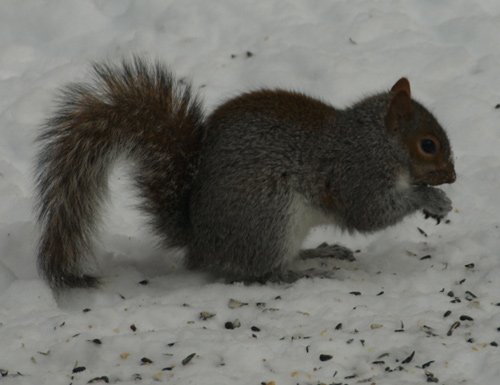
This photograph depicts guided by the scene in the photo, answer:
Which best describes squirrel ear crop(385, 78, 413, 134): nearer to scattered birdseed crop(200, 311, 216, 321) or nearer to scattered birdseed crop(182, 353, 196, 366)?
scattered birdseed crop(200, 311, 216, 321)

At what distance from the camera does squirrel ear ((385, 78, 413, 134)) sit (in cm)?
407

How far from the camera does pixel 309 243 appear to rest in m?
4.76

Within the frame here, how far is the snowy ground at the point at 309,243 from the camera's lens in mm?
3156

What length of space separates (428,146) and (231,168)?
0.95 metres

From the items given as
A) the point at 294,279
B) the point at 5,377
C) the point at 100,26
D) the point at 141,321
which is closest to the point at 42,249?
the point at 141,321

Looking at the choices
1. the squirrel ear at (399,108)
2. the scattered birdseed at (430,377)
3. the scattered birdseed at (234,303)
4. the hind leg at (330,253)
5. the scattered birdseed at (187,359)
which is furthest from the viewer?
the hind leg at (330,253)

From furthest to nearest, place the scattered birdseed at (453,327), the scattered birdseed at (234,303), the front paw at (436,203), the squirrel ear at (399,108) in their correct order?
the front paw at (436,203)
the squirrel ear at (399,108)
the scattered birdseed at (234,303)
the scattered birdseed at (453,327)

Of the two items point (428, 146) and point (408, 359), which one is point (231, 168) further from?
point (408, 359)

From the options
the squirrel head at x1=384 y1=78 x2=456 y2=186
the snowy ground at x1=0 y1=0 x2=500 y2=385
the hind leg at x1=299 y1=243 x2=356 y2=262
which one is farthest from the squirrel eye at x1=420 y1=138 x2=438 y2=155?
the hind leg at x1=299 y1=243 x2=356 y2=262

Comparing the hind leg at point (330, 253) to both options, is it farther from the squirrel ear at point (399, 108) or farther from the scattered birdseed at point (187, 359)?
the scattered birdseed at point (187, 359)

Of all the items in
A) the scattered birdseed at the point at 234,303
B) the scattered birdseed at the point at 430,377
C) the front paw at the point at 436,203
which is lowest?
the scattered birdseed at the point at 430,377

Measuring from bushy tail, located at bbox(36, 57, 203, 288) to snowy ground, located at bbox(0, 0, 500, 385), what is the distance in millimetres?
209

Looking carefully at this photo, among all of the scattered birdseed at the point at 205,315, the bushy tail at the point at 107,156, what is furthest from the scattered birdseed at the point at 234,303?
the bushy tail at the point at 107,156

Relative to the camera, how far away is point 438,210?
418 centimetres
